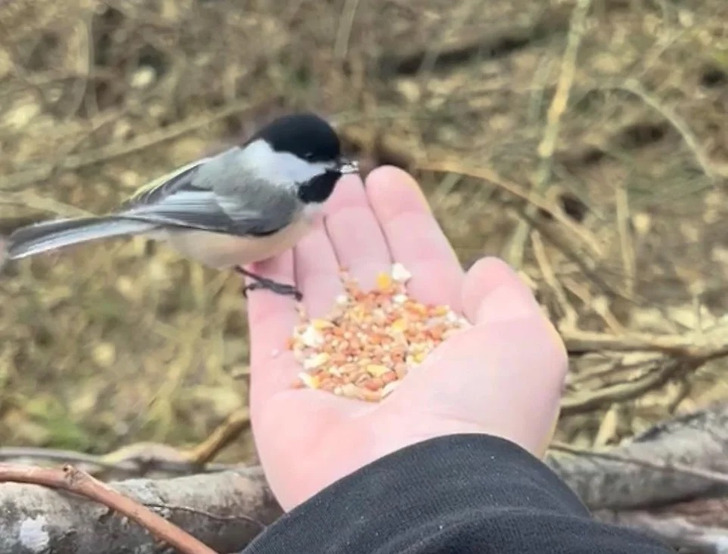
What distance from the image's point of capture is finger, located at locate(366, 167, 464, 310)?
122 centimetres

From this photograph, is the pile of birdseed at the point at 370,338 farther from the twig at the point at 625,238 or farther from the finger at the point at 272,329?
the twig at the point at 625,238

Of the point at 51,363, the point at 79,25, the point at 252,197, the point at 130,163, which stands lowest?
the point at 51,363

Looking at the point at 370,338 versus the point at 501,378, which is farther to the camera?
the point at 370,338

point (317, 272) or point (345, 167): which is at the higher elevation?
point (345, 167)

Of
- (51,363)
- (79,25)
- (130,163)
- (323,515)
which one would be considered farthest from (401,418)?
(79,25)

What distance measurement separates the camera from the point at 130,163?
5.99 ft

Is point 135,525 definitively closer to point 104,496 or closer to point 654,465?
point 104,496

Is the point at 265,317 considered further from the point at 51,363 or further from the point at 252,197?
the point at 51,363

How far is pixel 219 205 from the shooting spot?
1238 millimetres

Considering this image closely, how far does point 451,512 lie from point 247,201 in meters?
0.65

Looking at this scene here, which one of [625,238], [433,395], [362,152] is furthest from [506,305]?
[362,152]

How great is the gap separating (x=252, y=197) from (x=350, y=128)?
612 millimetres

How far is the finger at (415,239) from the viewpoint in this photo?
1216 millimetres

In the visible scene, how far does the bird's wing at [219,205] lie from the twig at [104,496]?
48cm
